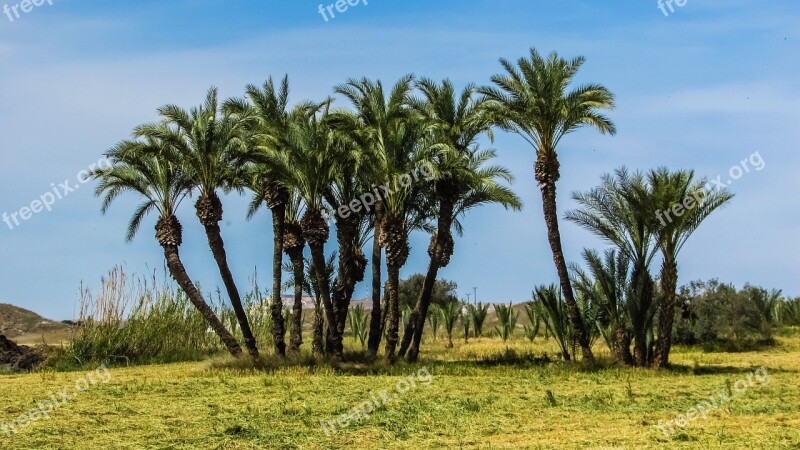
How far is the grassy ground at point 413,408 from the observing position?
13.2 meters

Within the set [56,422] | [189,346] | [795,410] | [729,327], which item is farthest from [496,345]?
[56,422]

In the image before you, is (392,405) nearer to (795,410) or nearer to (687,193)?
(795,410)

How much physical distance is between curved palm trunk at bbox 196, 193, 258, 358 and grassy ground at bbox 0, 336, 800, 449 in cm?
273

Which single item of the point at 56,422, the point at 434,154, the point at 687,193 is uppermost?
the point at 434,154

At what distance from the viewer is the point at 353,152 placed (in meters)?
26.4

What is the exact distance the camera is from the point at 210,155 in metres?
26.5

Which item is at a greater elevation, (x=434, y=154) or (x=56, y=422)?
(x=434, y=154)

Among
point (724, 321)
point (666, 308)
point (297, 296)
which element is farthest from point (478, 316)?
point (666, 308)

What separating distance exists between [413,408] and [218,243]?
41.5 ft

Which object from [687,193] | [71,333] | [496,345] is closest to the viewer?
[687,193]

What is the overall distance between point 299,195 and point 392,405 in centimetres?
1203

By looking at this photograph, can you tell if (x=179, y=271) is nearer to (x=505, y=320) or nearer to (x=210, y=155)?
(x=210, y=155)

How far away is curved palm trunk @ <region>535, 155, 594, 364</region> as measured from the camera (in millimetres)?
25703

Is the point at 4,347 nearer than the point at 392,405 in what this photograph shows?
No
